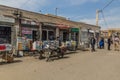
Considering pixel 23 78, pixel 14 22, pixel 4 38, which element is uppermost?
pixel 14 22

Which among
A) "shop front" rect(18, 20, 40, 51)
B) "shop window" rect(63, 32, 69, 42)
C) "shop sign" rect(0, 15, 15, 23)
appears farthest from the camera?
"shop window" rect(63, 32, 69, 42)

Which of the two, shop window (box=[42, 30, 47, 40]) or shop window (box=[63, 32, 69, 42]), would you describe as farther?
shop window (box=[63, 32, 69, 42])

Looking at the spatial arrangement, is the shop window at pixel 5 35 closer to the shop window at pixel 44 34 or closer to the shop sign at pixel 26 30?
the shop sign at pixel 26 30

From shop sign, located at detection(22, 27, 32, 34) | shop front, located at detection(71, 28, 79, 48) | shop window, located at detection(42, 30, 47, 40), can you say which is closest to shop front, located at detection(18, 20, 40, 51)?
shop sign, located at detection(22, 27, 32, 34)

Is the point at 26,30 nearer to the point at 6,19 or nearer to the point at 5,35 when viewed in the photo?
the point at 5,35

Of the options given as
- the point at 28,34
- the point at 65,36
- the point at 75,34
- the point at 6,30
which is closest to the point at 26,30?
the point at 28,34

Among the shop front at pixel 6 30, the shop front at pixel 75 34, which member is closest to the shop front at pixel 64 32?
the shop front at pixel 75 34

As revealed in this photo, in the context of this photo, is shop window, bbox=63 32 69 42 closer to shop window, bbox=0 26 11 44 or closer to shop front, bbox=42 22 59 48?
shop front, bbox=42 22 59 48

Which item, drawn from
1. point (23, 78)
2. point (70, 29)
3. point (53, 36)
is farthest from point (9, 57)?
point (70, 29)

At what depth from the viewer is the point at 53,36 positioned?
24875 mm

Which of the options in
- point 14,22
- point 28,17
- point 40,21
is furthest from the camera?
point 40,21

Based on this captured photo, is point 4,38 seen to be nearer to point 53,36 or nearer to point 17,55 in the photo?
point 17,55

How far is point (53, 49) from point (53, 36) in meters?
7.57

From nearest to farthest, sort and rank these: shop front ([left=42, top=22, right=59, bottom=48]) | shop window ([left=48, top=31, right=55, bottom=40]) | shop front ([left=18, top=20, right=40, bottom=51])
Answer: shop front ([left=18, top=20, right=40, bottom=51]) → shop front ([left=42, top=22, right=59, bottom=48]) → shop window ([left=48, top=31, right=55, bottom=40])
